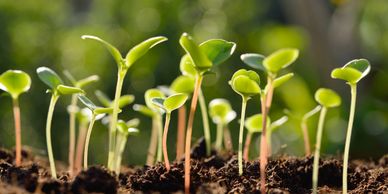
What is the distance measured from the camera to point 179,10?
16.2 ft

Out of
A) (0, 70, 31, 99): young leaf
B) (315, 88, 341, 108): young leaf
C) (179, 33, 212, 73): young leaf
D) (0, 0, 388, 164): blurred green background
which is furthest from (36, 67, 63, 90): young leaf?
(0, 0, 388, 164): blurred green background

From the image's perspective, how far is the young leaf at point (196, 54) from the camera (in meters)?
0.66

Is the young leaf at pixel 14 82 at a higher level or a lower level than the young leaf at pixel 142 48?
lower

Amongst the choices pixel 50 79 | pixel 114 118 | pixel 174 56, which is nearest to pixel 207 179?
pixel 114 118

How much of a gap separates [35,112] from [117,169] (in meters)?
3.67

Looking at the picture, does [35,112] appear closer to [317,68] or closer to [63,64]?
[63,64]

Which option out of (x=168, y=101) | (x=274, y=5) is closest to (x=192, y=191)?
(x=168, y=101)

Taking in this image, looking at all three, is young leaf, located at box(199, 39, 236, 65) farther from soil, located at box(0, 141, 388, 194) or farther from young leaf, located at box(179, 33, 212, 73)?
soil, located at box(0, 141, 388, 194)

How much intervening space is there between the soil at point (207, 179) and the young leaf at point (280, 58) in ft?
0.53

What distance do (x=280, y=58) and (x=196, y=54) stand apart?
98 mm

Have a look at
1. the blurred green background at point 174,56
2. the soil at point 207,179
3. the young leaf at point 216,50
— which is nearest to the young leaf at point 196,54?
the young leaf at point 216,50

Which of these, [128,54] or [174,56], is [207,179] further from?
[174,56]

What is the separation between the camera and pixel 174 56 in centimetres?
474

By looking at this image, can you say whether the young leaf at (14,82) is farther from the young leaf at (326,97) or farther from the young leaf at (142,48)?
the young leaf at (326,97)
